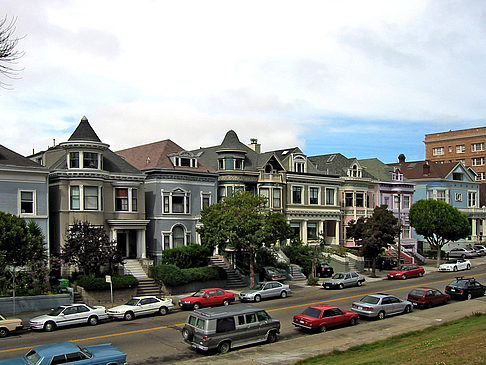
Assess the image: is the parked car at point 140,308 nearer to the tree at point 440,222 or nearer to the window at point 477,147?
the tree at point 440,222

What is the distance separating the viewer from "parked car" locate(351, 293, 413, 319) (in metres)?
28.3

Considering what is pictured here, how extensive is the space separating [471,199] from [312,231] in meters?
33.3

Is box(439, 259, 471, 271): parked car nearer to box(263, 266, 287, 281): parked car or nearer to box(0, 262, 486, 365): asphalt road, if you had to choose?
box(0, 262, 486, 365): asphalt road

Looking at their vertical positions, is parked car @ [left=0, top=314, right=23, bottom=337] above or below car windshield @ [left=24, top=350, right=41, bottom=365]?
below

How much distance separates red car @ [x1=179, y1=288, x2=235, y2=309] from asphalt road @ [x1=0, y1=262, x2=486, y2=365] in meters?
0.80

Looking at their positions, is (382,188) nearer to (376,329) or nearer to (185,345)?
(376,329)

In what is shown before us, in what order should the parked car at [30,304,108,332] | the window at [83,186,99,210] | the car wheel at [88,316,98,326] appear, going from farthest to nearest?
the window at [83,186,99,210], the car wheel at [88,316,98,326], the parked car at [30,304,108,332]

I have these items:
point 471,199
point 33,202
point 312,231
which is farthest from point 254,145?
point 471,199

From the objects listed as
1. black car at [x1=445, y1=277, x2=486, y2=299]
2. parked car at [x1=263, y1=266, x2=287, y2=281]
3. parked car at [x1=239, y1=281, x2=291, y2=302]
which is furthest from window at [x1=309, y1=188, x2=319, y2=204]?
black car at [x1=445, y1=277, x2=486, y2=299]

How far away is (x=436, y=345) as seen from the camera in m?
18.5

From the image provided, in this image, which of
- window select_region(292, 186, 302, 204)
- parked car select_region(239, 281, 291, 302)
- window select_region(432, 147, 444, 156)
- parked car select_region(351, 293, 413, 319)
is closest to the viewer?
parked car select_region(351, 293, 413, 319)

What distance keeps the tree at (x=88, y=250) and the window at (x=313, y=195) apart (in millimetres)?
25269

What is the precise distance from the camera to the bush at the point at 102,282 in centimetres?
3447

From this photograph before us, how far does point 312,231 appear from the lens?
2180 inches
